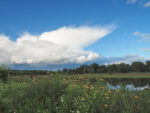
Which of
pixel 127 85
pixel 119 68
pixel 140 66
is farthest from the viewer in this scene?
pixel 119 68

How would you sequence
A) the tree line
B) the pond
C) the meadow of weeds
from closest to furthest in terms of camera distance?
the meadow of weeds
the pond
the tree line

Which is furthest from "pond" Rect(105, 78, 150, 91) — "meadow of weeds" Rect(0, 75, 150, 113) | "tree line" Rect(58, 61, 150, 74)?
"tree line" Rect(58, 61, 150, 74)

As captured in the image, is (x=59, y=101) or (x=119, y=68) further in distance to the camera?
(x=119, y=68)

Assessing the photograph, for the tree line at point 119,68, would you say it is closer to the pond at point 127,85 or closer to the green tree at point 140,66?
the green tree at point 140,66

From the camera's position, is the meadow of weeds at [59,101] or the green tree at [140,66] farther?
the green tree at [140,66]

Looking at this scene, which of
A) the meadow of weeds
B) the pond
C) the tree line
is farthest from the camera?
the tree line

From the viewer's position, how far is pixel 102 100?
380cm

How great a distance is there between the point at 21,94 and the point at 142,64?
7841 cm

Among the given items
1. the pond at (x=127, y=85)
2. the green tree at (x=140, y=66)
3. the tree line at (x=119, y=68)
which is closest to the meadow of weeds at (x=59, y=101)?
the pond at (x=127, y=85)

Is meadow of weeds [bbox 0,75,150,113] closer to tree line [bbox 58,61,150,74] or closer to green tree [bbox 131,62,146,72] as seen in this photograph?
tree line [bbox 58,61,150,74]

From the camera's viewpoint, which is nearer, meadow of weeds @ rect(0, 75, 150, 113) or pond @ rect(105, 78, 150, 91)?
meadow of weeds @ rect(0, 75, 150, 113)

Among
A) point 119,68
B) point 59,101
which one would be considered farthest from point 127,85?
point 119,68

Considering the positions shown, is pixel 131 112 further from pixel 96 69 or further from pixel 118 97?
pixel 96 69

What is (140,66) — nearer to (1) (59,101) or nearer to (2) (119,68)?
(2) (119,68)
